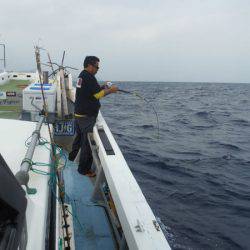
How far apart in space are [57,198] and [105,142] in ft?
5.09

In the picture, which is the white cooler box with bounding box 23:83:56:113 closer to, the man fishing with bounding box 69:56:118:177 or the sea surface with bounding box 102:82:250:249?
the man fishing with bounding box 69:56:118:177

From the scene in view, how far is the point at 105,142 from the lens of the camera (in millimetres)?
4453

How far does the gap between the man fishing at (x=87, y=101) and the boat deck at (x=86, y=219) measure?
29cm

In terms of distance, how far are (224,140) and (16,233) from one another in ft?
33.7

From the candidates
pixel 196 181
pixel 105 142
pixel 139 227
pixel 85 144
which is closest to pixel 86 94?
→ pixel 85 144

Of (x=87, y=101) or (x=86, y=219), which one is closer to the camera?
(x=86, y=219)

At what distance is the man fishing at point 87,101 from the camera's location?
4821 mm

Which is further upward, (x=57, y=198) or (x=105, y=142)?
(x=105, y=142)

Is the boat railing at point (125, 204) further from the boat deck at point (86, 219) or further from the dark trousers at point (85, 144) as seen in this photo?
the dark trousers at point (85, 144)

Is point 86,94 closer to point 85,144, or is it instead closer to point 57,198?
point 85,144

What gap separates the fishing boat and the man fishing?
0.13 metres

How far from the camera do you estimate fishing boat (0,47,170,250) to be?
1541mm

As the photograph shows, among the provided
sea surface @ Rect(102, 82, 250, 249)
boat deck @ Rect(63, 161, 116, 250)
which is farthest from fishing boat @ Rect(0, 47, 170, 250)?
sea surface @ Rect(102, 82, 250, 249)

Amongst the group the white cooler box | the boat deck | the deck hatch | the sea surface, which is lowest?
the sea surface
